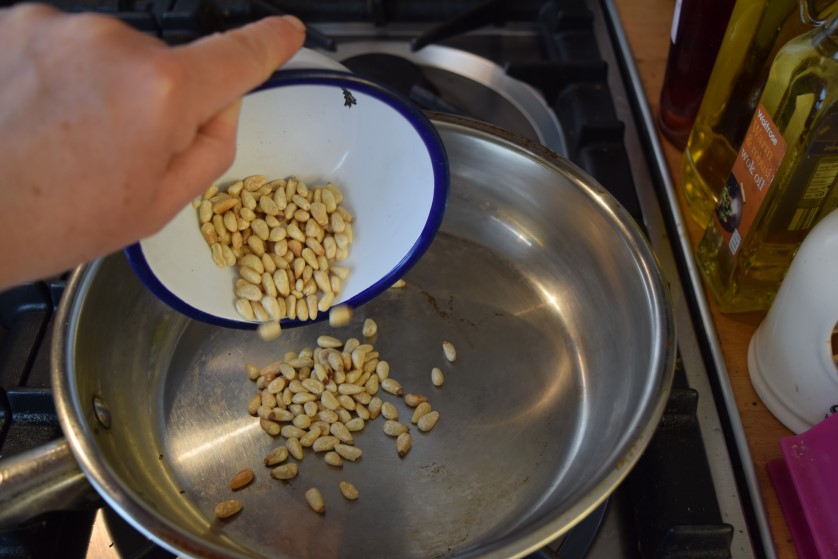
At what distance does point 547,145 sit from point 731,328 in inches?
8.7

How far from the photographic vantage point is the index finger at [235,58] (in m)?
0.33

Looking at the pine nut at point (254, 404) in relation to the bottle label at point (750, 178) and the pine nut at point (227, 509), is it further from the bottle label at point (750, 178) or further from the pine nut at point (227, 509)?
the bottle label at point (750, 178)

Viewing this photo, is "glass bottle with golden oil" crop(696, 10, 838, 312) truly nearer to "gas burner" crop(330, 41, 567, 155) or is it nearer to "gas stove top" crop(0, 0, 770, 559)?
"gas stove top" crop(0, 0, 770, 559)

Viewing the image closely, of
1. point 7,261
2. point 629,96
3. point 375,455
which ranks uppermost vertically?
point 7,261

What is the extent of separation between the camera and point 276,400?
536 millimetres

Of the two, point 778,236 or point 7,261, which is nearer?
point 7,261

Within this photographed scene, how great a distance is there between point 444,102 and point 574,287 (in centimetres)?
20

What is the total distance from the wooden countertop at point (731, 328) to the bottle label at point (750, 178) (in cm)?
6

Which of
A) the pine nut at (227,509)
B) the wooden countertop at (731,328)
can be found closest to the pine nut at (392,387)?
the pine nut at (227,509)

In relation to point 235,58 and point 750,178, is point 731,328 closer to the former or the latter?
point 750,178

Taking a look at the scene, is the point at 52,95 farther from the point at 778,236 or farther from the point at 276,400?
the point at 778,236

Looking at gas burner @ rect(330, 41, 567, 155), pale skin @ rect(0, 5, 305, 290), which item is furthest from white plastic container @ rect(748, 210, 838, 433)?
pale skin @ rect(0, 5, 305, 290)

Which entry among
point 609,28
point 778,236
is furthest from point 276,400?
point 609,28

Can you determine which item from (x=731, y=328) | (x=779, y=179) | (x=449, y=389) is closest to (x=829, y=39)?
(x=779, y=179)
